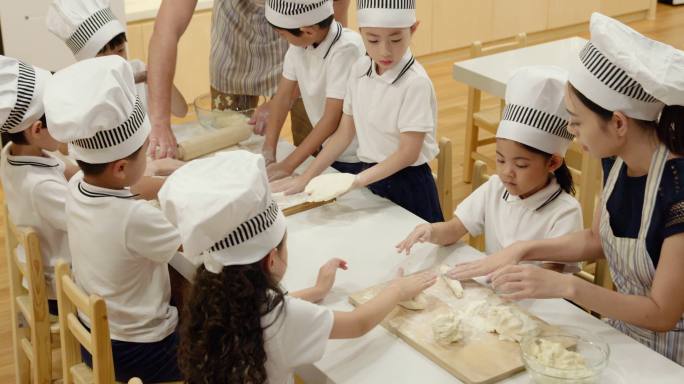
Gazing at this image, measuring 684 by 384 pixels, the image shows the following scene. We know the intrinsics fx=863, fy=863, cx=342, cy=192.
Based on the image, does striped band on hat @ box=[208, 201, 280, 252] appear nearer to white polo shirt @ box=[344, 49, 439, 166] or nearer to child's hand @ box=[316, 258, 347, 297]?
child's hand @ box=[316, 258, 347, 297]

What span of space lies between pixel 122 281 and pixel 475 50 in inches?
94.6

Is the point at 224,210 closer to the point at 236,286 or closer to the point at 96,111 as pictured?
the point at 236,286

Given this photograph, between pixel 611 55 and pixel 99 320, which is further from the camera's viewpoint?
pixel 99 320

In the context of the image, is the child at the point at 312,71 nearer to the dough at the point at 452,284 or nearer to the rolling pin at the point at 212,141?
the rolling pin at the point at 212,141

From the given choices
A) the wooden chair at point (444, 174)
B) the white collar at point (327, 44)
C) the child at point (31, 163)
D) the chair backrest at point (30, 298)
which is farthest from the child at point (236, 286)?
the white collar at point (327, 44)

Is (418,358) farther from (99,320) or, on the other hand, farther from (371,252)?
(99,320)

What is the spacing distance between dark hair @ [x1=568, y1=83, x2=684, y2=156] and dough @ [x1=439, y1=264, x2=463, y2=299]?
47 centimetres

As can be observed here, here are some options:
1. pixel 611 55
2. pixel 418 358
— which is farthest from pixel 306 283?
pixel 611 55

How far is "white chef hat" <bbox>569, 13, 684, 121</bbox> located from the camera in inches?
62.4

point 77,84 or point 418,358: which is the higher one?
point 77,84

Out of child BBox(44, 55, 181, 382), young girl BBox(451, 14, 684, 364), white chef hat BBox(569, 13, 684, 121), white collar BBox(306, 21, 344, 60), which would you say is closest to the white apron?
young girl BBox(451, 14, 684, 364)

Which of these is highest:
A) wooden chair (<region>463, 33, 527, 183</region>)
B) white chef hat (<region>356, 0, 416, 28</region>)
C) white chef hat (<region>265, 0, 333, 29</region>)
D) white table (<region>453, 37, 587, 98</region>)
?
white chef hat (<region>356, 0, 416, 28</region>)

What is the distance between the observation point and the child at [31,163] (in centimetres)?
220

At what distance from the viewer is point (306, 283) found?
200 centimetres
